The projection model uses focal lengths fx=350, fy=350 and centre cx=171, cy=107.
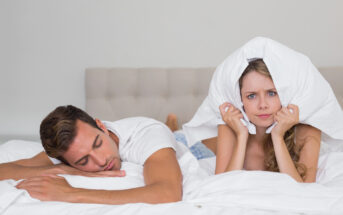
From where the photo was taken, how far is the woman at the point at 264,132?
4.52 ft

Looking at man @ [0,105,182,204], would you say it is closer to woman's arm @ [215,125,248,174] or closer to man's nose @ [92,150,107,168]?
man's nose @ [92,150,107,168]

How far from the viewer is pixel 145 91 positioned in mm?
2434

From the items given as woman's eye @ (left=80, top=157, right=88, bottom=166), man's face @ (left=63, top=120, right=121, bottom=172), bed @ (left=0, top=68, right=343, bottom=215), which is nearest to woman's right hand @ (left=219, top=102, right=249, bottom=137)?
bed @ (left=0, top=68, right=343, bottom=215)

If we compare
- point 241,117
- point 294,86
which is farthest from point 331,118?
point 241,117

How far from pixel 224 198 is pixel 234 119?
1.53 ft

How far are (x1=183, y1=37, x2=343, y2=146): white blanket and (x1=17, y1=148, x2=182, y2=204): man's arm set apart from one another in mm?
487

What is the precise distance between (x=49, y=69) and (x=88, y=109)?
0.47 m

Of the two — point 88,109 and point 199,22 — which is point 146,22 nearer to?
point 199,22

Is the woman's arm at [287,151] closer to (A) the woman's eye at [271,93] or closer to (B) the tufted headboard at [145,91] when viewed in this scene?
(A) the woman's eye at [271,93]

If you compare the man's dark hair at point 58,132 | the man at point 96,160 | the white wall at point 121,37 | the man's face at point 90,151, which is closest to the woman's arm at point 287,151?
the man at point 96,160

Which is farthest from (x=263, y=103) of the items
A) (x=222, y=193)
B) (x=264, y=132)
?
(x=222, y=193)

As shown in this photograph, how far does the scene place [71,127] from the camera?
4.31 feet

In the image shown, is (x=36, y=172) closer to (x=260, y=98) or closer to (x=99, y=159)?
(x=99, y=159)

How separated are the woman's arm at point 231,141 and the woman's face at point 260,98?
69 millimetres
